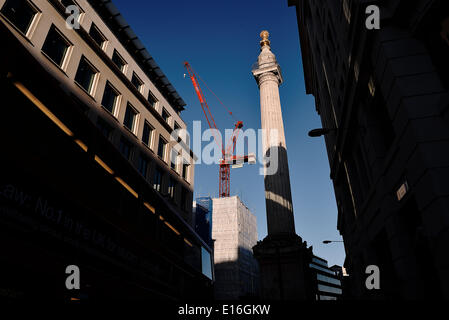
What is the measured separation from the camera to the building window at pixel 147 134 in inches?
1038

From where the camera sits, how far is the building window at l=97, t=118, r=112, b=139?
65.5ft

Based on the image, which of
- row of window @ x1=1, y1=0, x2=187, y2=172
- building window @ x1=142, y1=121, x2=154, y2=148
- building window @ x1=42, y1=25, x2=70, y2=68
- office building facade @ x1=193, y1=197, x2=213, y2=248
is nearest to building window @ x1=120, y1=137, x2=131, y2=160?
row of window @ x1=1, y1=0, x2=187, y2=172

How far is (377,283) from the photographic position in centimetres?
1310

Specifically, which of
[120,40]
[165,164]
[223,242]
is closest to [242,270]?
[223,242]

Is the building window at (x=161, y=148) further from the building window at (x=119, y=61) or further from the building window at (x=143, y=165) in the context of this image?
the building window at (x=119, y=61)

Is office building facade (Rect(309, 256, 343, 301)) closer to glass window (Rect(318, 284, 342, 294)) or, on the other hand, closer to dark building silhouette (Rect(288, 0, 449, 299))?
glass window (Rect(318, 284, 342, 294))

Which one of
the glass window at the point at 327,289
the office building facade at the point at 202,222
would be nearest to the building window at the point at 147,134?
the glass window at the point at 327,289

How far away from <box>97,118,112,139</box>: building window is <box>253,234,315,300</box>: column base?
44.3 ft

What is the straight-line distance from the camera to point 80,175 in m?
11.2

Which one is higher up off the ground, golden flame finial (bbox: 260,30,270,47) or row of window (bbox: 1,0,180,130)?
golden flame finial (bbox: 260,30,270,47)

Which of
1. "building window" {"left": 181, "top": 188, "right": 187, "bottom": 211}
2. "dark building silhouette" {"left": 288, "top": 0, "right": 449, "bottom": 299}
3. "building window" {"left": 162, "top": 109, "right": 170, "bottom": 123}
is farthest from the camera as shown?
"building window" {"left": 162, "top": 109, "right": 170, "bottom": 123}

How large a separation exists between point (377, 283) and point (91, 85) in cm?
2081

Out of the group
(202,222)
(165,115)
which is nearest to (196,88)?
(202,222)

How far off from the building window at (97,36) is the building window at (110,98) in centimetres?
360
